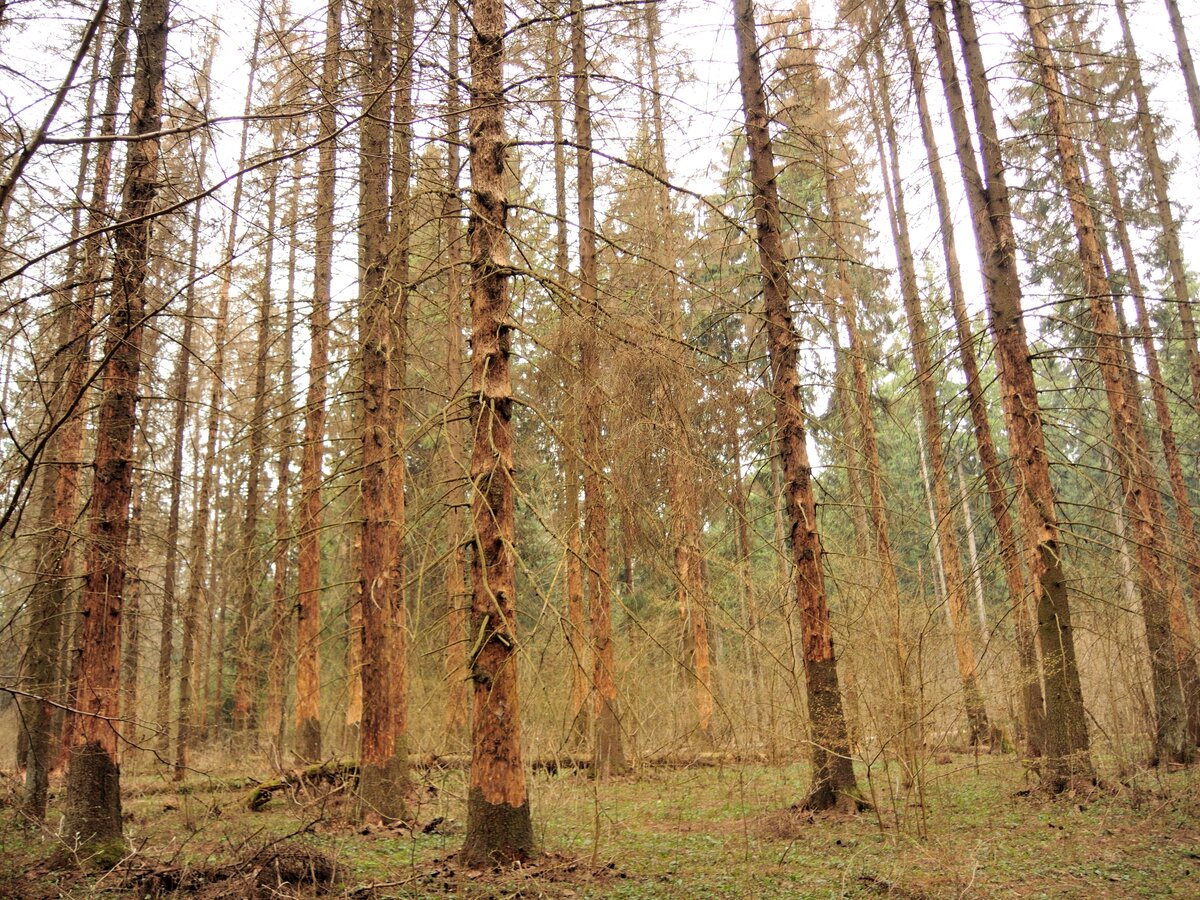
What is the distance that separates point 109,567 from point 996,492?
26.9 ft

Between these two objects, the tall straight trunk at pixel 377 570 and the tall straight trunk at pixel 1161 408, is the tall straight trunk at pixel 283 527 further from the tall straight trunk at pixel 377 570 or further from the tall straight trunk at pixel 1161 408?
the tall straight trunk at pixel 1161 408

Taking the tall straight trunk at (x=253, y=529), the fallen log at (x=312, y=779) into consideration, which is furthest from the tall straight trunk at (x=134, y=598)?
the fallen log at (x=312, y=779)

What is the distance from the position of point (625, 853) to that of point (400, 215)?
587 cm

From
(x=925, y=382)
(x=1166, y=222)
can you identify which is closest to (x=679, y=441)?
(x=925, y=382)

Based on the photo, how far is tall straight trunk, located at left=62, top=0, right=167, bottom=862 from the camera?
6504mm

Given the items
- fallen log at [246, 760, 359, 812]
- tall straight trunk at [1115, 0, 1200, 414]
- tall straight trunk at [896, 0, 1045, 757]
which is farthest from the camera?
tall straight trunk at [1115, 0, 1200, 414]

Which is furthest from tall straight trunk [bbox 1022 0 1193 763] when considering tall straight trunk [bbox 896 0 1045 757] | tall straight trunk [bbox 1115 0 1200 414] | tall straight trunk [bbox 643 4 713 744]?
tall straight trunk [bbox 643 4 713 744]

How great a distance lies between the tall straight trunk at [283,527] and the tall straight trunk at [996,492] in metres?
6.83

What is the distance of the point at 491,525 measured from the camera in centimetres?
550

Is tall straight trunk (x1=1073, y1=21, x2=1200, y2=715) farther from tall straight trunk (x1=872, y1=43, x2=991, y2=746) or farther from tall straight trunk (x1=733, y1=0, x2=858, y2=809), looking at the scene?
tall straight trunk (x1=733, y1=0, x2=858, y2=809)

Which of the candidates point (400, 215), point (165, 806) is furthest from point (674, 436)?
point (165, 806)

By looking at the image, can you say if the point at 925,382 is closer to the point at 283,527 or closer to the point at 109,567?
the point at 283,527

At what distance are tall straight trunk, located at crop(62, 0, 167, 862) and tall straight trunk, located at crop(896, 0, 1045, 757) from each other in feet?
23.7

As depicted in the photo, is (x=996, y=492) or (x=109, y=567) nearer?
(x=109, y=567)
